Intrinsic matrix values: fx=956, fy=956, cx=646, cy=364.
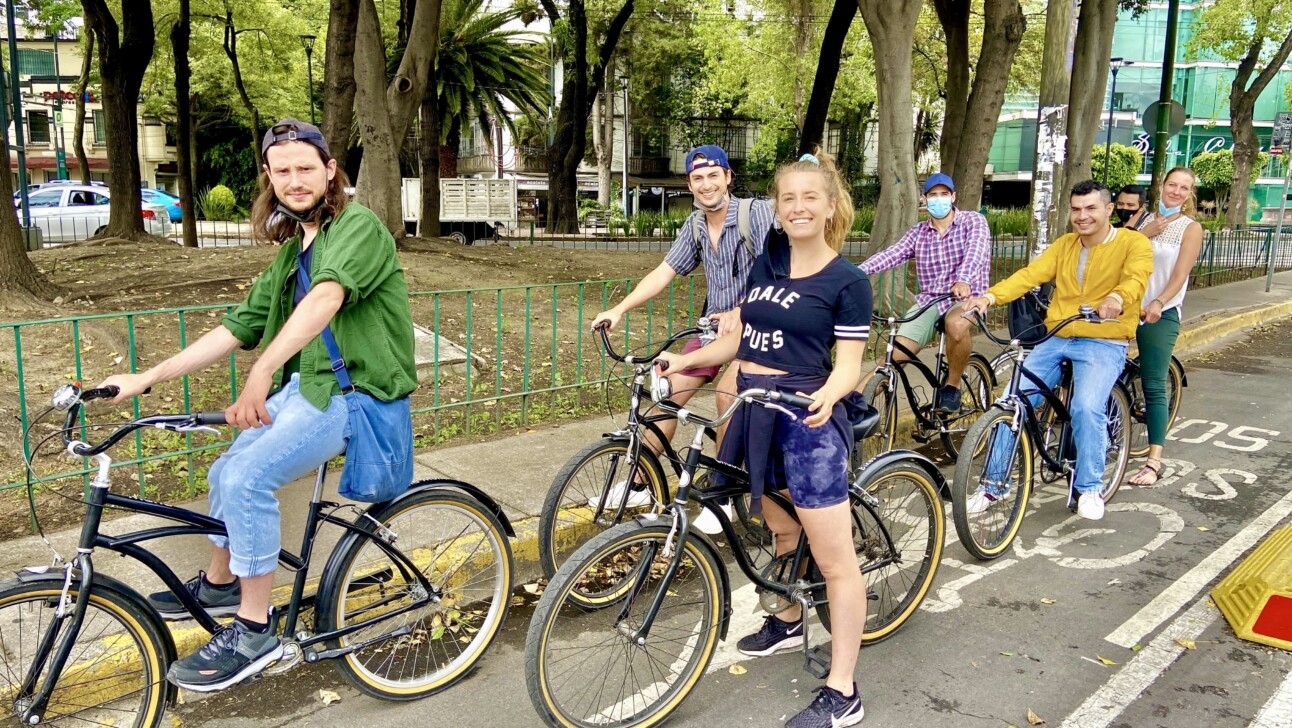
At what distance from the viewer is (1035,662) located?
3.87 metres

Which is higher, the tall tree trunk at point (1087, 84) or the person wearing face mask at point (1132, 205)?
the tall tree trunk at point (1087, 84)

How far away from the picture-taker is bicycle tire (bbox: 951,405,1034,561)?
14.8 feet

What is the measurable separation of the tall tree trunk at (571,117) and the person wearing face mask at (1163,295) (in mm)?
21361

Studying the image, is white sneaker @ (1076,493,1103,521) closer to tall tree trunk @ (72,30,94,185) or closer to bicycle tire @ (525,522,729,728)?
bicycle tire @ (525,522,729,728)

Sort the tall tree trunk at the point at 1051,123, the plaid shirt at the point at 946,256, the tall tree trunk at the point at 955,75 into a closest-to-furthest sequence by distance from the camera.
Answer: the plaid shirt at the point at 946,256
the tall tree trunk at the point at 1051,123
the tall tree trunk at the point at 955,75

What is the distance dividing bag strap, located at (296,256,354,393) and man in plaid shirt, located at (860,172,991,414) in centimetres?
378

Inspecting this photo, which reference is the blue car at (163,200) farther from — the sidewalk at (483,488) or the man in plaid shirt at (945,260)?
the man in plaid shirt at (945,260)

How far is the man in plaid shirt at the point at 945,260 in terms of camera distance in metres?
6.03

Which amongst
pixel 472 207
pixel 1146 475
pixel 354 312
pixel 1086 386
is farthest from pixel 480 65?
pixel 354 312

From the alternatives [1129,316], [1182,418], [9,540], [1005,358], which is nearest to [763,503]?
[1005,358]

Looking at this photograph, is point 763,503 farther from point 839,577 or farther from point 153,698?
point 153,698

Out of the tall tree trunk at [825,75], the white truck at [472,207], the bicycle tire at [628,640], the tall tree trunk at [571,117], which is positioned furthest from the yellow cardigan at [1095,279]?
the white truck at [472,207]

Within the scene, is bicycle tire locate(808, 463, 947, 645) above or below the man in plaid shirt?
below

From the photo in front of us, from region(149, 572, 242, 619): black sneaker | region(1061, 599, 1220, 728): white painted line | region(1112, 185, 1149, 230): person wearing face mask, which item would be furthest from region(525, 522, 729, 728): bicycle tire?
region(1112, 185, 1149, 230): person wearing face mask
